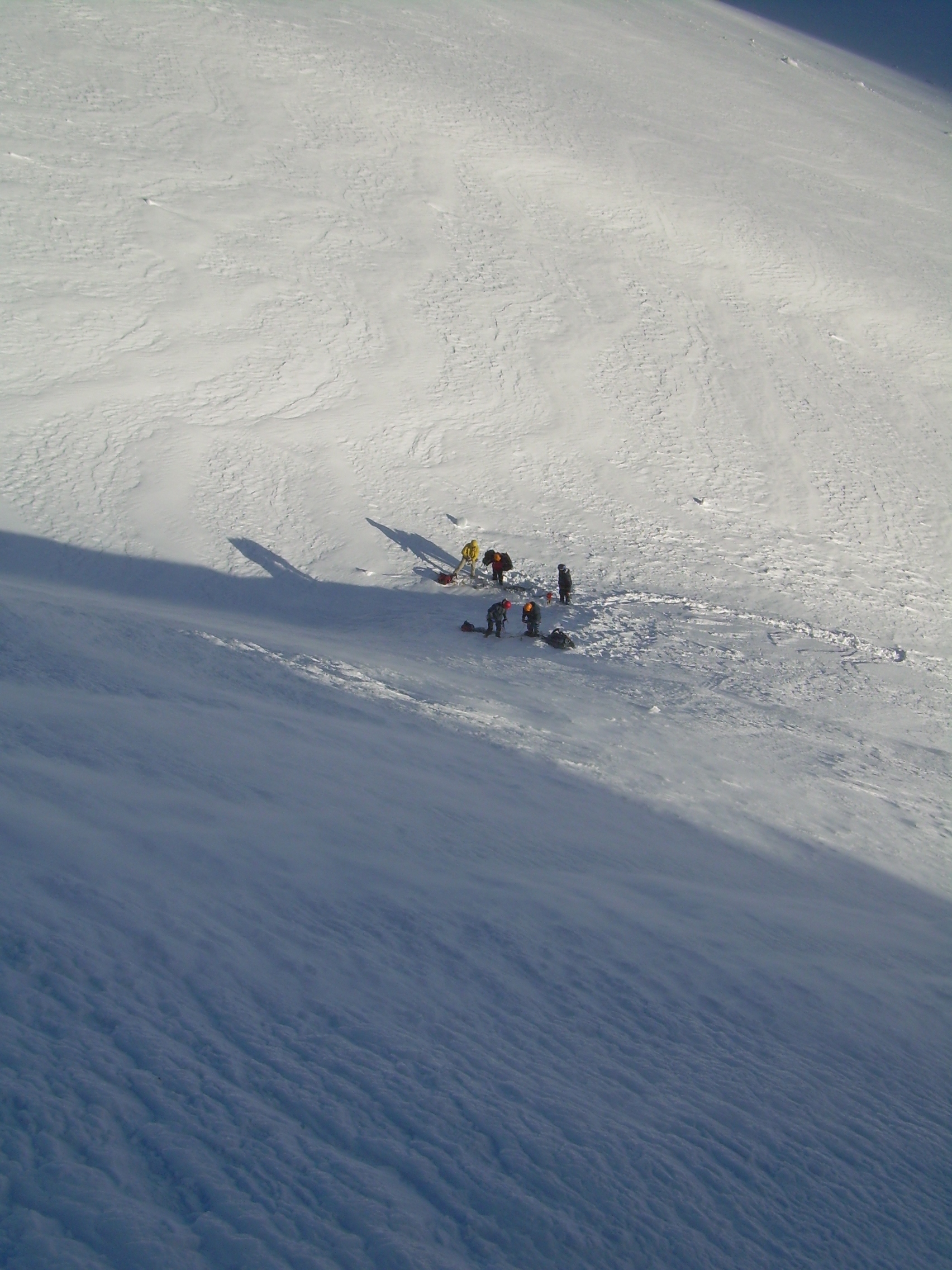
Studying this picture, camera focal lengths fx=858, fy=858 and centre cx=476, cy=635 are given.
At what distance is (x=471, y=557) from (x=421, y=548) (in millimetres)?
1472

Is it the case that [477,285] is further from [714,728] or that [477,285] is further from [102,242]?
[714,728]

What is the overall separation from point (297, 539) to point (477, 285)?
11348mm

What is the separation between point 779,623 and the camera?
15297 mm

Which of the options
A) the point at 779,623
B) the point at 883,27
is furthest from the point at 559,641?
the point at 883,27

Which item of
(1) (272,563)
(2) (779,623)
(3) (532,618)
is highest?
(2) (779,623)

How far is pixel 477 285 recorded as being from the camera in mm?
23688

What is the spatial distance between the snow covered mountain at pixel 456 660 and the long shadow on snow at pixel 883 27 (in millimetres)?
37025

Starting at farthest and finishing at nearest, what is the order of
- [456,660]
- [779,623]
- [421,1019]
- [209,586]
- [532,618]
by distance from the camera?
[779,623]
[209,586]
[532,618]
[456,660]
[421,1019]

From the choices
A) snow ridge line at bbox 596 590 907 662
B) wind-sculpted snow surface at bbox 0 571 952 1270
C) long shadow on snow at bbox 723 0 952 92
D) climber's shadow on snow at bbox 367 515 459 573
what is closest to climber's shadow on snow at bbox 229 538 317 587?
climber's shadow on snow at bbox 367 515 459 573

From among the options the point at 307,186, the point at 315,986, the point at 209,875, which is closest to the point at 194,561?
the point at 209,875

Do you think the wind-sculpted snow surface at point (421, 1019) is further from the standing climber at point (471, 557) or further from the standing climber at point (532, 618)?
the standing climber at point (471, 557)

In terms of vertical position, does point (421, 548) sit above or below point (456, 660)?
above

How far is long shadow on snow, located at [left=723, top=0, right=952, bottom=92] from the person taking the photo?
207 ft

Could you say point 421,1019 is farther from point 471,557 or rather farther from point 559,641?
point 471,557
